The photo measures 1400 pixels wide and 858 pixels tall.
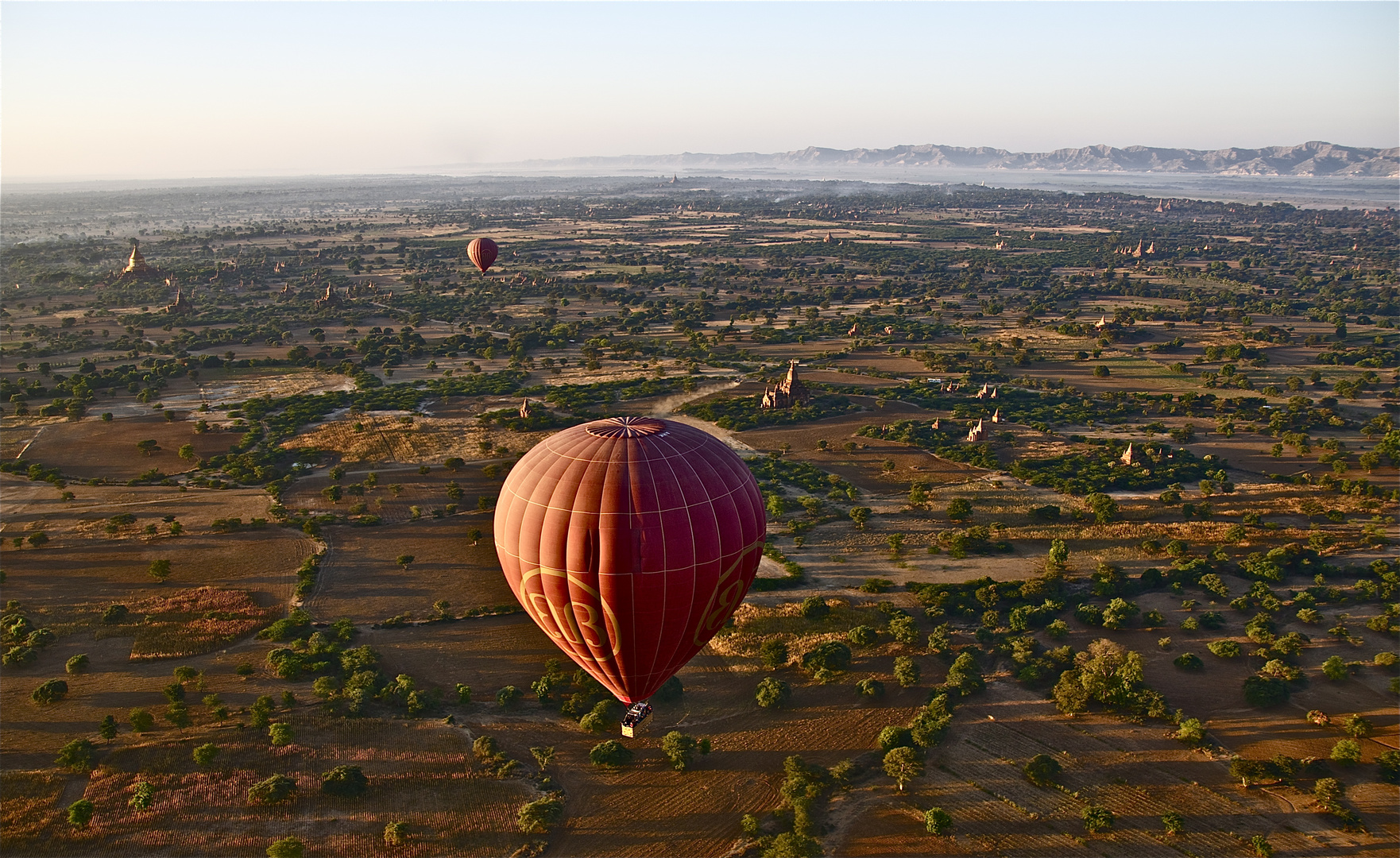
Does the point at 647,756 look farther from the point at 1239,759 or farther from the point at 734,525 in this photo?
the point at 1239,759

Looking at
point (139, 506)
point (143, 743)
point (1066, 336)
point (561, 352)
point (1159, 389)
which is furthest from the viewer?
point (1066, 336)

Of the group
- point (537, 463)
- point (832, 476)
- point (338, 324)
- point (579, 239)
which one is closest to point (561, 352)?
point (338, 324)

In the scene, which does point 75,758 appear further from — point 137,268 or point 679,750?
point 137,268

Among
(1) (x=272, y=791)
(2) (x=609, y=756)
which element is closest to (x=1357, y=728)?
(2) (x=609, y=756)

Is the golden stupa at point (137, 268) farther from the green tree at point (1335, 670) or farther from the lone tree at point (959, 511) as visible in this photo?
the green tree at point (1335, 670)

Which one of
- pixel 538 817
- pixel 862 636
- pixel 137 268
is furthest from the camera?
pixel 137 268
